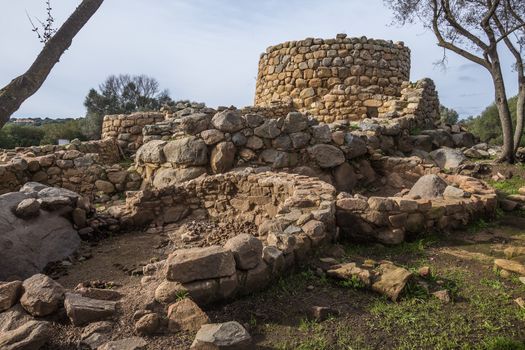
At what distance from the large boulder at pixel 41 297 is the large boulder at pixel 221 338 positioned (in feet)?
4.05

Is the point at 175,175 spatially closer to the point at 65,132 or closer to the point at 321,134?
the point at 321,134

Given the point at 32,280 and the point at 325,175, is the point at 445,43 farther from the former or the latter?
the point at 32,280

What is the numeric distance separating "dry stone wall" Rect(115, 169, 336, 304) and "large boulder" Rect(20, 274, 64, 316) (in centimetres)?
78

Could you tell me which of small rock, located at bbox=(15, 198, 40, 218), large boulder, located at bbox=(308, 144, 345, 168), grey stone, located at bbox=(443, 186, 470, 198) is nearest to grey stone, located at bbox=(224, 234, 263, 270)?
small rock, located at bbox=(15, 198, 40, 218)

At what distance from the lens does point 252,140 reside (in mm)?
8367

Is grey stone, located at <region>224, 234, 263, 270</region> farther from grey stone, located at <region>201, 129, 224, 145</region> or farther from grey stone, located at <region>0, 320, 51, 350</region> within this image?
grey stone, located at <region>201, 129, 224, 145</region>

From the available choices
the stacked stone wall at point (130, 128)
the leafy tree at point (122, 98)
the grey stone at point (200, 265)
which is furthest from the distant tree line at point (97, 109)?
the grey stone at point (200, 265)

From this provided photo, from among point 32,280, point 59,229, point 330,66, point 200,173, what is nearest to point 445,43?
point 330,66

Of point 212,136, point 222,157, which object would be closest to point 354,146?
point 222,157

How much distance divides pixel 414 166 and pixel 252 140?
366 cm

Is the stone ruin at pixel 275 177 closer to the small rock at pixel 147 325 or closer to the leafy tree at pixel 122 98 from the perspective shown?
the small rock at pixel 147 325

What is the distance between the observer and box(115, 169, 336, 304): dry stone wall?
329cm

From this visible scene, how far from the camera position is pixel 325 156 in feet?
28.0

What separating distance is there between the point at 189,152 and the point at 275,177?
2419 mm
